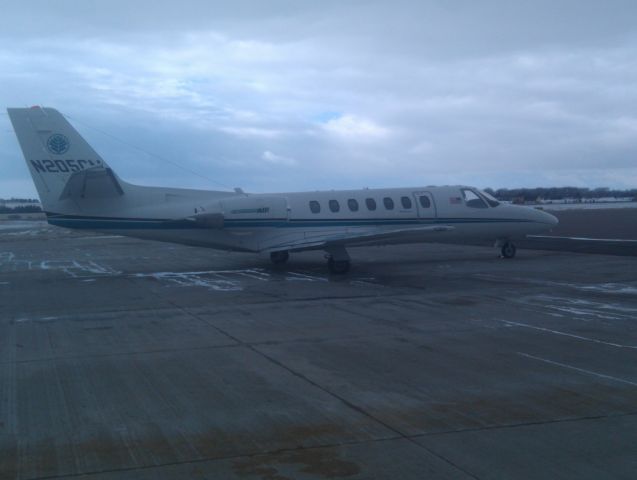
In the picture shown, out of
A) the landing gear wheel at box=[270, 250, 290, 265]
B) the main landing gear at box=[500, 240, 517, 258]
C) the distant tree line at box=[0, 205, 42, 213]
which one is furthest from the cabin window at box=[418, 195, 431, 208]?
the distant tree line at box=[0, 205, 42, 213]

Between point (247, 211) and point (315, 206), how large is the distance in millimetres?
2533

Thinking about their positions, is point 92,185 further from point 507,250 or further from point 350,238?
point 507,250

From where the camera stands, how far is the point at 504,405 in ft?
26.3

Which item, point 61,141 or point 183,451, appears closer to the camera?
point 183,451

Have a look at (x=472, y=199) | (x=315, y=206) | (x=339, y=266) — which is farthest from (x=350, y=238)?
(x=472, y=199)

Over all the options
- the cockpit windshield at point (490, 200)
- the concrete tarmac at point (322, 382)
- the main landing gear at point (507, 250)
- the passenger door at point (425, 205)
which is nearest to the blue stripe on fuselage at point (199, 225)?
the passenger door at point (425, 205)

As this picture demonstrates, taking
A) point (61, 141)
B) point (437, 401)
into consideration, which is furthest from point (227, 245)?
point (437, 401)

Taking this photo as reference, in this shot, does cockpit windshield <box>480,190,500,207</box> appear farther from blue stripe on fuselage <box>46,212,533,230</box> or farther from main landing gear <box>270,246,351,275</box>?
main landing gear <box>270,246,351,275</box>

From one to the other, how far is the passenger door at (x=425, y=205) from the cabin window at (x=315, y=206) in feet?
12.5

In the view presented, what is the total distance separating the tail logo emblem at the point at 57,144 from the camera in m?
21.4

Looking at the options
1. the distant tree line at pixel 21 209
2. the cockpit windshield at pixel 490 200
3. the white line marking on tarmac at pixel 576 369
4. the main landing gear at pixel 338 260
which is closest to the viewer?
the white line marking on tarmac at pixel 576 369

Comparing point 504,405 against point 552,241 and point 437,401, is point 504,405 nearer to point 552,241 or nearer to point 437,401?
point 437,401

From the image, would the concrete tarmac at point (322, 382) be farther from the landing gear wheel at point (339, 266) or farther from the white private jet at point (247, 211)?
the white private jet at point (247, 211)

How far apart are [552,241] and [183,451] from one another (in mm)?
31994
